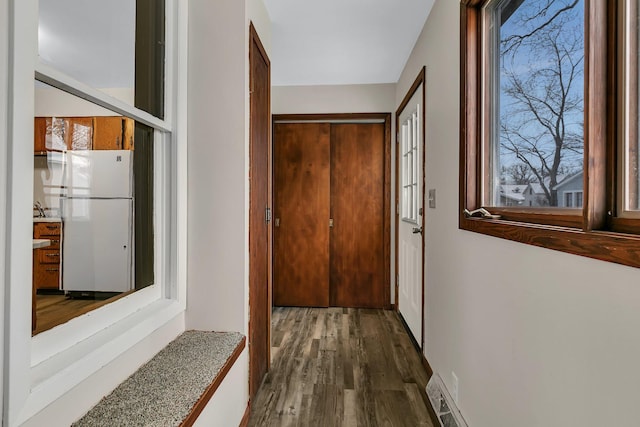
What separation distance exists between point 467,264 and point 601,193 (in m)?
0.83

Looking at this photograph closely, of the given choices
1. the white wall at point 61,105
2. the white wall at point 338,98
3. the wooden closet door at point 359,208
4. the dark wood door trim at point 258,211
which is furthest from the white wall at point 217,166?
the wooden closet door at point 359,208

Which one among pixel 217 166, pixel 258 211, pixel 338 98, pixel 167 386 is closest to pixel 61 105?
pixel 217 166

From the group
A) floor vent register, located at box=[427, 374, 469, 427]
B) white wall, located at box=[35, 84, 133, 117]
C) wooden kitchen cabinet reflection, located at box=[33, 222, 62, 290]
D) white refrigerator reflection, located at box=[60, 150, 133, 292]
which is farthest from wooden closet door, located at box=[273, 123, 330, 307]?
wooden kitchen cabinet reflection, located at box=[33, 222, 62, 290]

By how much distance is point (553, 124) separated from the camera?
116cm

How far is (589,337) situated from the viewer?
852 millimetres

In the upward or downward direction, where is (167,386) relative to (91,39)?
downward

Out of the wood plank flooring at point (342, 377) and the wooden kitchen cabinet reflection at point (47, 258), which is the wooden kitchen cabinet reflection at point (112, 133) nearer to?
the wooden kitchen cabinet reflection at point (47, 258)

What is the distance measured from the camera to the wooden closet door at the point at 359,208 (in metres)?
3.84

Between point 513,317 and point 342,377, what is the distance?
56.0 inches

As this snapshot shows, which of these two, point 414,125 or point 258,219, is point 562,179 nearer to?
point 258,219

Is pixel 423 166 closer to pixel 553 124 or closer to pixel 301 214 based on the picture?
pixel 553 124

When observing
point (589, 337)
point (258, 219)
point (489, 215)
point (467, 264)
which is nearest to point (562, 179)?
point (489, 215)

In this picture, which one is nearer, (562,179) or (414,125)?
(562,179)

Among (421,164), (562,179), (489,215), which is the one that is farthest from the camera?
(421,164)
